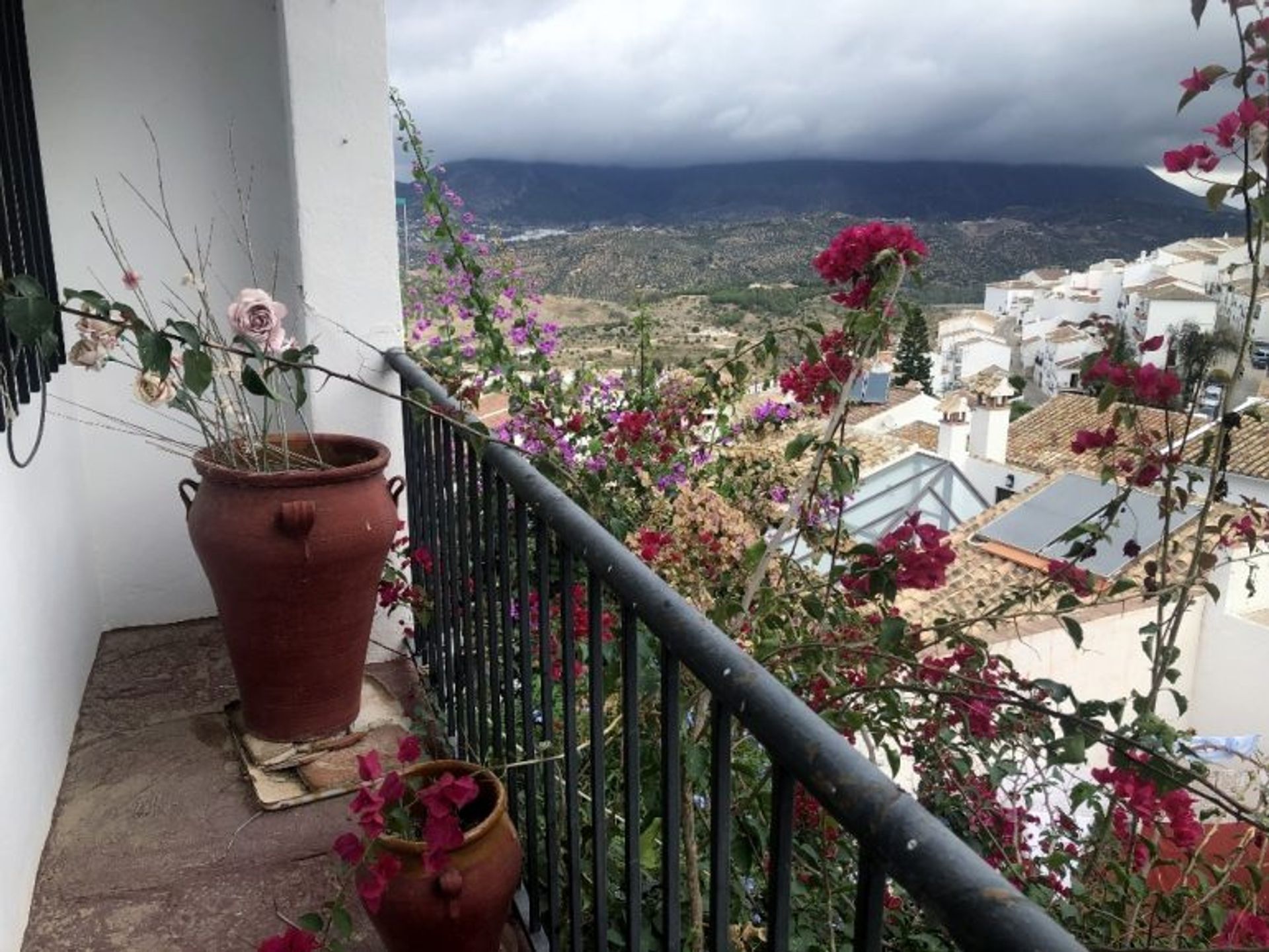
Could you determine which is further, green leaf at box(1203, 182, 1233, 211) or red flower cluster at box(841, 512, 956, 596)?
green leaf at box(1203, 182, 1233, 211)

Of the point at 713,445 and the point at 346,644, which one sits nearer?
the point at 346,644

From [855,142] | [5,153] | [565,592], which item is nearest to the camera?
[565,592]

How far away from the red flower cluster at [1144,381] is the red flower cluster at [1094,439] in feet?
0.40

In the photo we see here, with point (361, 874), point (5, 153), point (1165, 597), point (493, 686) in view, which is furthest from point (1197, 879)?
point (5, 153)

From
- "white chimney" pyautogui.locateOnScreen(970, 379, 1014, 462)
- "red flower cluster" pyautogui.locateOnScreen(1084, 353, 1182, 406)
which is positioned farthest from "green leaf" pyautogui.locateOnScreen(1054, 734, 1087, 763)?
"white chimney" pyautogui.locateOnScreen(970, 379, 1014, 462)

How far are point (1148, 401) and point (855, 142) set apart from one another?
14.6 metres

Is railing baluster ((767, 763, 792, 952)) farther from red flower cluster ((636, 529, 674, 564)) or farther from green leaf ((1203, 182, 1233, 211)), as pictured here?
green leaf ((1203, 182, 1233, 211))

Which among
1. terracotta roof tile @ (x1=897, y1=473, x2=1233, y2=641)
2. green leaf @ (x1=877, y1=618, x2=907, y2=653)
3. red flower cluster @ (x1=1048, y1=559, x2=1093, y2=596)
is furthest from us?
terracotta roof tile @ (x1=897, y1=473, x2=1233, y2=641)

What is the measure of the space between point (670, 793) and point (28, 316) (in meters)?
1.06

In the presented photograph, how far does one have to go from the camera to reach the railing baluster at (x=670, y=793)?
104cm

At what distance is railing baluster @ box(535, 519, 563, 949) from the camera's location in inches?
57.4

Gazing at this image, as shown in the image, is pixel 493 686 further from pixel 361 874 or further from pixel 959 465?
pixel 959 465

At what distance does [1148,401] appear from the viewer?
2135mm

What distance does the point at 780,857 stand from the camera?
82cm
